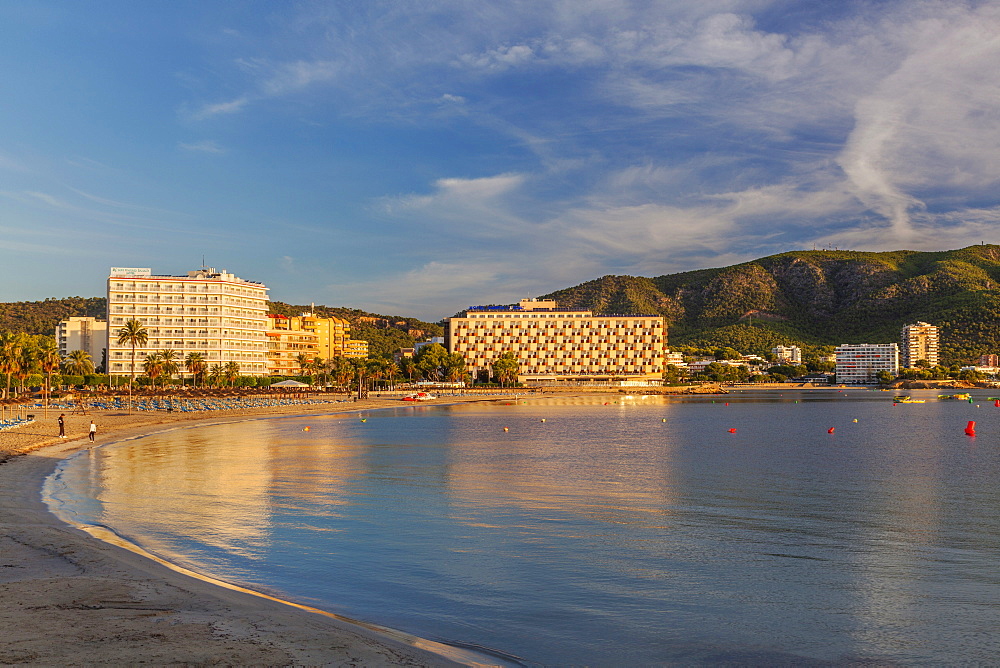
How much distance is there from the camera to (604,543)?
22.1 m

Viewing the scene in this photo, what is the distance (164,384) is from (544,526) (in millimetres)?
152362

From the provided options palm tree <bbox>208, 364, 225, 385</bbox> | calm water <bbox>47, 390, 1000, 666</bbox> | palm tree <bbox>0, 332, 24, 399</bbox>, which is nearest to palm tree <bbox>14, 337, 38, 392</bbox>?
palm tree <bbox>0, 332, 24, 399</bbox>

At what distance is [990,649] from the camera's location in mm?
12789

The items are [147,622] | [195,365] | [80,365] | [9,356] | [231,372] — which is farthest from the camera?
[231,372]

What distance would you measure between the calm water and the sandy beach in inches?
56.1

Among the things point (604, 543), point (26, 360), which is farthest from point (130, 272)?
point (604, 543)

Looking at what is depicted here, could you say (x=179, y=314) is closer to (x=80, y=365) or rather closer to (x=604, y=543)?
(x=80, y=365)

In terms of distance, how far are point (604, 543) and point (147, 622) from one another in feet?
44.2

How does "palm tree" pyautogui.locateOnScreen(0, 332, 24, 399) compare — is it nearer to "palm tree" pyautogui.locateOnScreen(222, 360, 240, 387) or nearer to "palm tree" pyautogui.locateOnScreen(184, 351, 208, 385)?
"palm tree" pyautogui.locateOnScreen(184, 351, 208, 385)

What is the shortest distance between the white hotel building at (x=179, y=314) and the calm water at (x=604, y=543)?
142 m

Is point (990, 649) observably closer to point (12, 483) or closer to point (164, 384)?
point (12, 483)

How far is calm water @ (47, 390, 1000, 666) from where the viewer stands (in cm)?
1392

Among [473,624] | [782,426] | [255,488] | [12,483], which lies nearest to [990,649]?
[473,624]

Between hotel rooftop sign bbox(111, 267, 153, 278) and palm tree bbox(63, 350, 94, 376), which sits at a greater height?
hotel rooftop sign bbox(111, 267, 153, 278)
